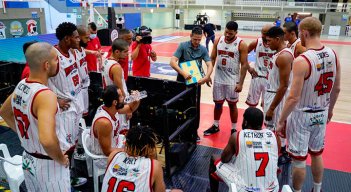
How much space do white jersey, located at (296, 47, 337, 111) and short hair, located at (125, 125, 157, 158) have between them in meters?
1.80

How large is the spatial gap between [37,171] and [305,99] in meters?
2.63

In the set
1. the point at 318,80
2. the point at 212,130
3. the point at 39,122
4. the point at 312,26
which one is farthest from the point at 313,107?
the point at 39,122

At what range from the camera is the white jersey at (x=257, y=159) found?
94.8 inches

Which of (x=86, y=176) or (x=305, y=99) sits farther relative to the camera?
(x=86, y=176)

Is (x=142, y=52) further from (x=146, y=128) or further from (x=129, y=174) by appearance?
(x=129, y=174)

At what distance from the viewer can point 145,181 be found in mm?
1976

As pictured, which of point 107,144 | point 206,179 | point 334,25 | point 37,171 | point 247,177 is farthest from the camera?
point 334,25

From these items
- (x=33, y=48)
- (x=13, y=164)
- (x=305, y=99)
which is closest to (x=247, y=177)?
(x=305, y=99)

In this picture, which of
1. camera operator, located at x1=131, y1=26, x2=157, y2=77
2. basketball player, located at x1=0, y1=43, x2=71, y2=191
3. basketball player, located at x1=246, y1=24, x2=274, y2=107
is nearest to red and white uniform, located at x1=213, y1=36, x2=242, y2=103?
basketball player, located at x1=246, y1=24, x2=274, y2=107

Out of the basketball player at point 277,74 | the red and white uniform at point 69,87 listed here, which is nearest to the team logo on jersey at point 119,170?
the red and white uniform at point 69,87

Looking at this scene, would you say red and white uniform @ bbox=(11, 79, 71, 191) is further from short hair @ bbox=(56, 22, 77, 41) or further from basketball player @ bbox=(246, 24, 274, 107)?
basketball player @ bbox=(246, 24, 274, 107)

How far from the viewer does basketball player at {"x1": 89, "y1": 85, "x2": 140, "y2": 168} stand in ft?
9.16

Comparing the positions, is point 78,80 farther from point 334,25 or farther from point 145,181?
point 334,25

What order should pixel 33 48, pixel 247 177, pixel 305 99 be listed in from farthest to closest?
pixel 305 99 < pixel 247 177 < pixel 33 48
